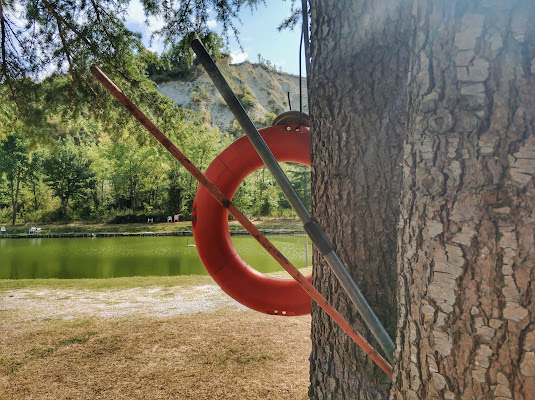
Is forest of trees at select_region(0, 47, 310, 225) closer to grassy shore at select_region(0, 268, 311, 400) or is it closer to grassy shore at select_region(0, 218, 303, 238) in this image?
grassy shore at select_region(0, 218, 303, 238)

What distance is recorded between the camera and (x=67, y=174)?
2028cm

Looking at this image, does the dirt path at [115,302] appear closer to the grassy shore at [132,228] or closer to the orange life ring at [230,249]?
the orange life ring at [230,249]

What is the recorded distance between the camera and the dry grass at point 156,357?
189cm

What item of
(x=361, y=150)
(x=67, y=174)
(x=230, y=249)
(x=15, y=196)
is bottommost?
(x=230, y=249)

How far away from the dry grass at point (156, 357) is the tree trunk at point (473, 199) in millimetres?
1470

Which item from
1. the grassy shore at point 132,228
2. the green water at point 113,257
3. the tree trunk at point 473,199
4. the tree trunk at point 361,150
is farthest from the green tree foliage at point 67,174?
the tree trunk at point 473,199

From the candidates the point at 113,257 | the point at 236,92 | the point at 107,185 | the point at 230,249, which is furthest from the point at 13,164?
the point at 236,92

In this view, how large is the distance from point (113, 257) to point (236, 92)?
1137 inches

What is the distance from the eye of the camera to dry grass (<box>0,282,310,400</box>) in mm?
1891

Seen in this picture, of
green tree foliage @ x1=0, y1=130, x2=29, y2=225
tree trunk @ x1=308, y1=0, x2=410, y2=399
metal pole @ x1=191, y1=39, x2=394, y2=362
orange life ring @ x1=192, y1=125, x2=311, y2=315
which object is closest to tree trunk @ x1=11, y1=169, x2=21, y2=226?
green tree foliage @ x1=0, y1=130, x2=29, y2=225

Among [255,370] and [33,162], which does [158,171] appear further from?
[255,370]

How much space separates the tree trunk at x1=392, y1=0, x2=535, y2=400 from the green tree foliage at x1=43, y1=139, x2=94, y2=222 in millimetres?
22330

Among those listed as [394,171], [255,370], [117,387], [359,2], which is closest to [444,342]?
[394,171]

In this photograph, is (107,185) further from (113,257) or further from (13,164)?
(113,257)
